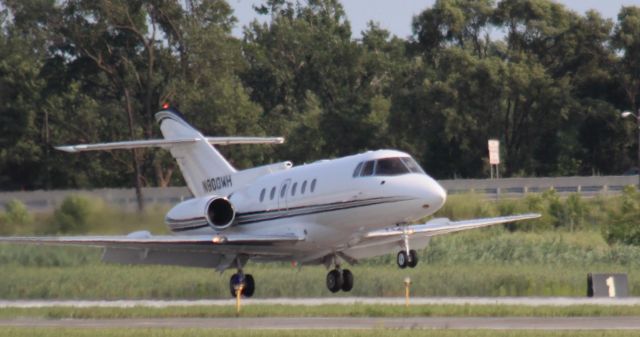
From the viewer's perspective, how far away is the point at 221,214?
36.4 m

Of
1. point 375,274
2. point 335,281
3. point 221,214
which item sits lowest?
point 335,281

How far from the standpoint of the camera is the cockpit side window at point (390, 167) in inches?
1248

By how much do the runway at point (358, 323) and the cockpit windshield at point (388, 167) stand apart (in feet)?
10.5

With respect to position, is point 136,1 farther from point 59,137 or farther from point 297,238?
point 297,238

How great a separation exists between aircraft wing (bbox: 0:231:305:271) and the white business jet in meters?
0.02

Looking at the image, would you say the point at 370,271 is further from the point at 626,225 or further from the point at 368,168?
the point at 368,168

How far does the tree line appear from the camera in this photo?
6775 centimetres

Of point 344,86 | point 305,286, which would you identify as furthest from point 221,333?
point 344,86

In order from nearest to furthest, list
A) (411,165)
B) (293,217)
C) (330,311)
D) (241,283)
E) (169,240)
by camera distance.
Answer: (411,165) → (293,217) → (169,240) → (330,311) → (241,283)

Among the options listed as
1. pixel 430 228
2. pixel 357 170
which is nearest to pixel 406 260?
pixel 357 170

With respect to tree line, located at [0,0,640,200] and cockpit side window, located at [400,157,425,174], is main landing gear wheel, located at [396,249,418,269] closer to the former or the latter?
cockpit side window, located at [400,157,425,174]

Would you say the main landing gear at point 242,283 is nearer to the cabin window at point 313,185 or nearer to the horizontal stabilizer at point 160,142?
the horizontal stabilizer at point 160,142

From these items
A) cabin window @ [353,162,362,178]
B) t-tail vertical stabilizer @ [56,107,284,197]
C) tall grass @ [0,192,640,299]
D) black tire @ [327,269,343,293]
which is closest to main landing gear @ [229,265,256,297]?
t-tail vertical stabilizer @ [56,107,284,197]

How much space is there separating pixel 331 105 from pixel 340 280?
45502 mm
